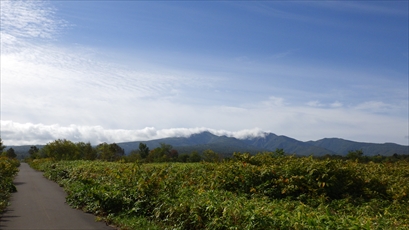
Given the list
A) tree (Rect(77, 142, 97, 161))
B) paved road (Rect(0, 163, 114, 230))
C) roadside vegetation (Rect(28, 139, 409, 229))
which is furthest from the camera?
tree (Rect(77, 142, 97, 161))

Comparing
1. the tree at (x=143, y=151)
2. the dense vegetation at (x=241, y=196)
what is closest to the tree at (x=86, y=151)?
the tree at (x=143, y=151)

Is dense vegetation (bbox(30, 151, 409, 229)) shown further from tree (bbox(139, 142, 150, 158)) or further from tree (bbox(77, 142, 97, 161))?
tree (bbox(77, 142, 97, 161))

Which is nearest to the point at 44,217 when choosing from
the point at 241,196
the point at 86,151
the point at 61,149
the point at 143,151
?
the point at 241,196

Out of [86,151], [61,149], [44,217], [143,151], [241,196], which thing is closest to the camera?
[44,217]

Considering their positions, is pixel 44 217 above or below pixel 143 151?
below

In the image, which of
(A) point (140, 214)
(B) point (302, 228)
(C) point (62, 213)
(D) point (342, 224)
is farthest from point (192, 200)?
(C) point (62, 213)

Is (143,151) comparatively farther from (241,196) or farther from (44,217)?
(241,196)

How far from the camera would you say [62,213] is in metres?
11.2

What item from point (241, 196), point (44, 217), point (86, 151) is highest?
point (86, 151)

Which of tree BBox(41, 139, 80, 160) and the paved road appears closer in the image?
the paved road

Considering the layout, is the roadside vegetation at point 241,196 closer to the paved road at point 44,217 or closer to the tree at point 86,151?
the paved road at point 44,217

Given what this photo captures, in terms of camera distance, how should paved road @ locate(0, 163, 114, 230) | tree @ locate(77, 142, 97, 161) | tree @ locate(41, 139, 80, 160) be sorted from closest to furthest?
paved road @ locate(0, 163, 114, 230) < tree @ locate(41, 139, 80, 160) < tree @ locate(77, 142, 97, 161)

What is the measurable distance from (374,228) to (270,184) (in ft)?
17.9

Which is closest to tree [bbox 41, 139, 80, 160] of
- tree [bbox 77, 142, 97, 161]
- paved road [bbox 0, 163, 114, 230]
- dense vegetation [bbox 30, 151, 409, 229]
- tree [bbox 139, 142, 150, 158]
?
tree [bbox 77, 142, 97, 161]
